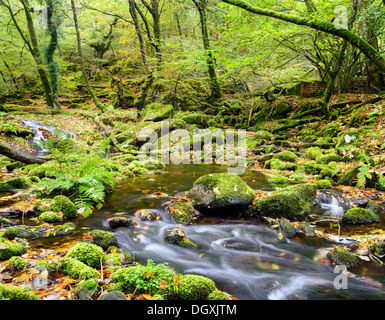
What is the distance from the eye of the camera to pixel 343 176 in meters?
5.95

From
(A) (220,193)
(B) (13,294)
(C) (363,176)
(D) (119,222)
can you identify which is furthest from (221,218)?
(C) (363,176)

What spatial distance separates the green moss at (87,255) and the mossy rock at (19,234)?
104 cm

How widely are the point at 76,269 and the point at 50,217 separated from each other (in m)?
1.89

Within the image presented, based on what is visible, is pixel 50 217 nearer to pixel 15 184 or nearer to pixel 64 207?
pixel 64 207

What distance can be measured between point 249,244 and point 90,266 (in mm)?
2243

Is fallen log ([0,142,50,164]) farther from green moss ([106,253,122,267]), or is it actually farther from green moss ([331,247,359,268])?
green moss ([331,247,359,268])

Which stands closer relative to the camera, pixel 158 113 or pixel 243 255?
pixel 243 255

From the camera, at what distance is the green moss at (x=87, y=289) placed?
1985 millimetres

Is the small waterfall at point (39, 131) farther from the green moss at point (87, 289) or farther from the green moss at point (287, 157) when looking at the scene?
the green moss at point (87, 289)

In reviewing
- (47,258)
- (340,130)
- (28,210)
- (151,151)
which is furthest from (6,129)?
(340,130)

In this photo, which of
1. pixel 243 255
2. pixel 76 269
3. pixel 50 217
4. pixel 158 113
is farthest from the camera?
pixel 158 113

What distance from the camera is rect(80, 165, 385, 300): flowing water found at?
262 cm

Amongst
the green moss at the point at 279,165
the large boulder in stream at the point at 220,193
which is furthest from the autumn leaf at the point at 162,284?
the green moss at the point at 279,165

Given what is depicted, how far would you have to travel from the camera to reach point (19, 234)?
3.15 meters
